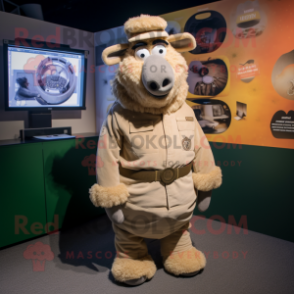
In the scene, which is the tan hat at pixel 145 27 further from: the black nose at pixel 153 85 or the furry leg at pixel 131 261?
the furry leg at pixel 131 261

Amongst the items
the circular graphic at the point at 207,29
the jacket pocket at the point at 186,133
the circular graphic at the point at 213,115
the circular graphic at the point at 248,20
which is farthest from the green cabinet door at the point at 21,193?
the circular graphic at the point at 248,20

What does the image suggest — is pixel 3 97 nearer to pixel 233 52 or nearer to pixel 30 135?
pixel 30 135

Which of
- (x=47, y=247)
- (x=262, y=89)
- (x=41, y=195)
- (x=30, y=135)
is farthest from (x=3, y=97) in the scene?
(x=262, y=89)

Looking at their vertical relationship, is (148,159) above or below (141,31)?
below

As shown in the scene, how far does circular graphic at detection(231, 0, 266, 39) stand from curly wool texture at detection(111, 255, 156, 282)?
1.77 meters

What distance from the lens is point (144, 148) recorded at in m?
1.61

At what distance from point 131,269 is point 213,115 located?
4.58 ft

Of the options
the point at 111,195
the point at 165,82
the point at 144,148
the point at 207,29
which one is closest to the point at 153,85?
the point at 165,82

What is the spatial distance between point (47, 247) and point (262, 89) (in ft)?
6.44

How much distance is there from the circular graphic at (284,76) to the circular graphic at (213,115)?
0.42 metres

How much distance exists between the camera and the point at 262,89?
2.26 metres

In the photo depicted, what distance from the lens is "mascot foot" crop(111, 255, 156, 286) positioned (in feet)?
5.69

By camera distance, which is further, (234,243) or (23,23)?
(23,23)

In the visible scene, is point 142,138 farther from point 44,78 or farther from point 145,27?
point 44,78
